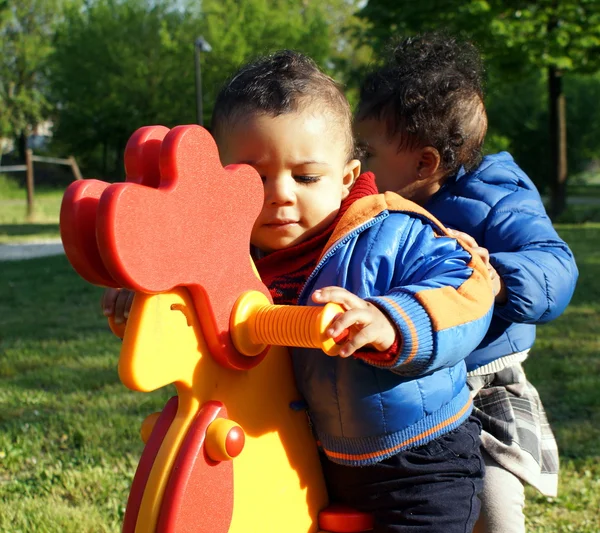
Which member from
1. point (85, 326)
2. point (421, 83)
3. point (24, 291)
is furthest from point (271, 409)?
point (24, 291)

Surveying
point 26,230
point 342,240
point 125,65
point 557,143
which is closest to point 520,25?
point 557,143

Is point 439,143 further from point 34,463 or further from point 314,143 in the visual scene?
point 34,463

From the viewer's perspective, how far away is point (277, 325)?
4.70 feet

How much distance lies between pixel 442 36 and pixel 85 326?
453 cm

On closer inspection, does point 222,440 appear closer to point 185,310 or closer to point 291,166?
point 185,310

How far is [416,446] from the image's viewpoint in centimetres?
167

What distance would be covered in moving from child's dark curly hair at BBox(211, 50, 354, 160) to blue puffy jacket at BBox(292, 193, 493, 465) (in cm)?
24

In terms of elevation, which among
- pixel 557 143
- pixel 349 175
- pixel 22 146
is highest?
pixel 349 175

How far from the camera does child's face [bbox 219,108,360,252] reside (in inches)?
66.1

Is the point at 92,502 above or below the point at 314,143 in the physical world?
below

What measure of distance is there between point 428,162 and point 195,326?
1.13 meters

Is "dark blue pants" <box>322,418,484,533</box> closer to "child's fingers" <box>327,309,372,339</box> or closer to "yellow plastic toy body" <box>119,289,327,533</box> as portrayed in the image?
"yellow plastic toy body" <box>119,289,327,533</box>

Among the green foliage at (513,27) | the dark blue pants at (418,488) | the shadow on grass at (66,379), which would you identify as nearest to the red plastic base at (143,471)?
the dark blue pants at (418,488)

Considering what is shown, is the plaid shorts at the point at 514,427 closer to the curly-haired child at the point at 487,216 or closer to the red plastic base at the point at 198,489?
the curly-haired child at the point at 487,216
